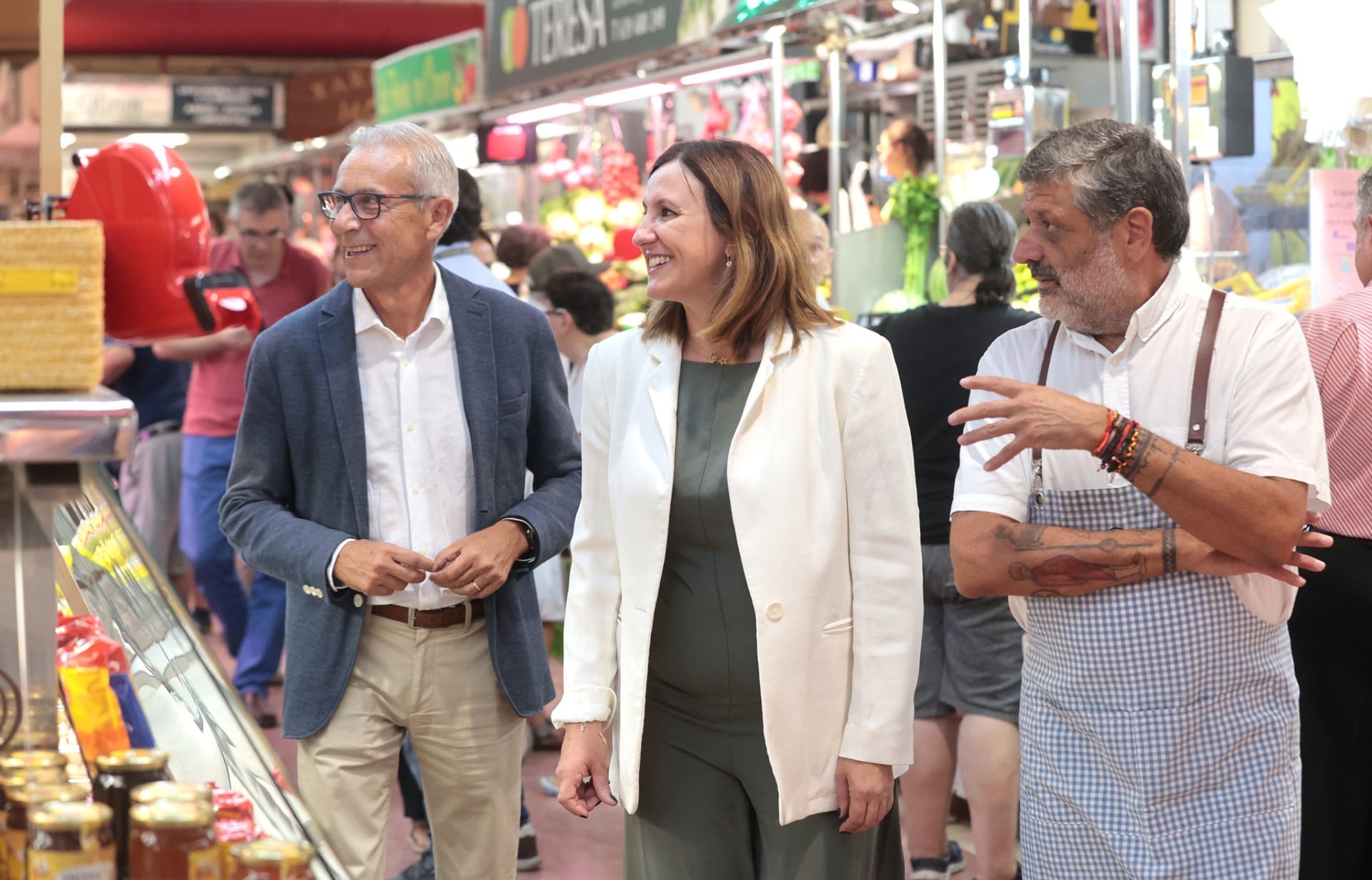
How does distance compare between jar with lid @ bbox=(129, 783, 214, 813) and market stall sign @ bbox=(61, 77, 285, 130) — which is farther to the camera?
market stall sign @ bbox=(61, 77, 285, 130)

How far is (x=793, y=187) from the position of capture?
6.79m

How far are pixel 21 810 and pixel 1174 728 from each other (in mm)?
1456

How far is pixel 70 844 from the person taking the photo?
3.91 feet

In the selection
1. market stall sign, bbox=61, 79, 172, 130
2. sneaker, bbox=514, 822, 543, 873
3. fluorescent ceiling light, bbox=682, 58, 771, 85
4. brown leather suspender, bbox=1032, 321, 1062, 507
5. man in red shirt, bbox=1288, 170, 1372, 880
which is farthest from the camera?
market stall sign, bbox=61, 79, 172, 130

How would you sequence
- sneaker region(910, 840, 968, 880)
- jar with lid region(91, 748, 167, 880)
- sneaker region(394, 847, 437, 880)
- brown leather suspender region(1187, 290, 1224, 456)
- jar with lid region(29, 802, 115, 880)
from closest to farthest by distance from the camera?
jar with lid region(29, 802, 115, 880) < jar with lid region(91, 748, 167, 880) < brown leather suspender region(1187, 290, 1224, 456) < sneaker region(910, 840, 968, 880) < sneaker region(394, 847, 437, 880)

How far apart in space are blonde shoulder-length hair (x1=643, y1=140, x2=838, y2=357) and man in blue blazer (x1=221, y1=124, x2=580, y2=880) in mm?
579

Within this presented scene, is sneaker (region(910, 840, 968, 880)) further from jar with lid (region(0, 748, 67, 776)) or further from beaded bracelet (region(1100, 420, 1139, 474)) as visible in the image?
jar with lid (region(0, 748, 67, 776))

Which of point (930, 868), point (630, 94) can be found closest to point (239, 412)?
point (930, 868)

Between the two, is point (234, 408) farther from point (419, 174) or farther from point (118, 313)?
point (118, 313)

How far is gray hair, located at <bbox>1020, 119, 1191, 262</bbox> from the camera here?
6.82 feet

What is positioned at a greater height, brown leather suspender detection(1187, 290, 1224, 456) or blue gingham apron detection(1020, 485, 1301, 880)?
brown leather suspender detection(1187, 290, 1224, 456)

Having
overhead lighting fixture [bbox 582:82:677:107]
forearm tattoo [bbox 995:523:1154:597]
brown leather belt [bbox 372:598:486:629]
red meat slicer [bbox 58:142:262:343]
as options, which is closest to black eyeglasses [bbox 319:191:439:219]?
red meat slicer [bbox 58:142:262:343]

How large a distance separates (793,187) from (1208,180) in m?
2.28

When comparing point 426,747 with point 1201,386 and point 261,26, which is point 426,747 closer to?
point 1201,386
